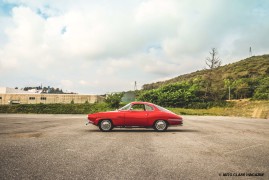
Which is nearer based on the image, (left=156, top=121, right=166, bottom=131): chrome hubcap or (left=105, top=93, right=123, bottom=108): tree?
(left=156, top=121, right=166, bottom=131): chrome hubcap

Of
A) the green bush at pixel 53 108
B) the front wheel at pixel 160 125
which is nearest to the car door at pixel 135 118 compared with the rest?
the front wheel at pixel 160 125

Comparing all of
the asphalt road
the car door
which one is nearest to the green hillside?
the car door

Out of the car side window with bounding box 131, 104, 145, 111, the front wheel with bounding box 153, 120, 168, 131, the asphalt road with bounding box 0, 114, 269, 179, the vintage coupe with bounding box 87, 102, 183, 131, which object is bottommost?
the asphalt road with bounding box 0, 114, 269, 179

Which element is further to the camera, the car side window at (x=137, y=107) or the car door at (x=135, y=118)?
the car side window at (x=137, y=107)

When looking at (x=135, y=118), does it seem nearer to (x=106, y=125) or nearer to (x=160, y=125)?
(x=160, y=125)

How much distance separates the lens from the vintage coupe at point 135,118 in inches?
428

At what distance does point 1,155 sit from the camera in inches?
211

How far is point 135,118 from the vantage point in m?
10.9

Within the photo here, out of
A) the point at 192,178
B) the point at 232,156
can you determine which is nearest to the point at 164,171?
the point at 192,178

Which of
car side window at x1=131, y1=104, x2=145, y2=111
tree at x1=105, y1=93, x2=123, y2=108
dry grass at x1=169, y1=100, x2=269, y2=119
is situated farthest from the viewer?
tree at x1=105, y1=93, x2=123, y2=108

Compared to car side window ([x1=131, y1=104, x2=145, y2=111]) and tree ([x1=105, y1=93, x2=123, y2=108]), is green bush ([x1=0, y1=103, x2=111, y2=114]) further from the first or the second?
car side window ([x1=131, y1=104, x2=145, y2=111])

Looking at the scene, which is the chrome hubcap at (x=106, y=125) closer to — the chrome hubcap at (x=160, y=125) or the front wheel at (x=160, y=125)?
the front wheel at (x=160, y=125)

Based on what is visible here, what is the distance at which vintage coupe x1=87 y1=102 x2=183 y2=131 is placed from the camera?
10.9m

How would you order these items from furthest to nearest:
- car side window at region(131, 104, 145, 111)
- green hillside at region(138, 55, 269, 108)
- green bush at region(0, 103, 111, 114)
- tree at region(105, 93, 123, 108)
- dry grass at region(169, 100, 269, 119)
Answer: green hillside at region(138, 55, 269, 108) → tree at region(105, 93, 123, 108) → green bush at region(0, 103, 111, 114) → dry grass at region(169, 100, 269, 119) → car side window at region(131, 104, 145, 111)
